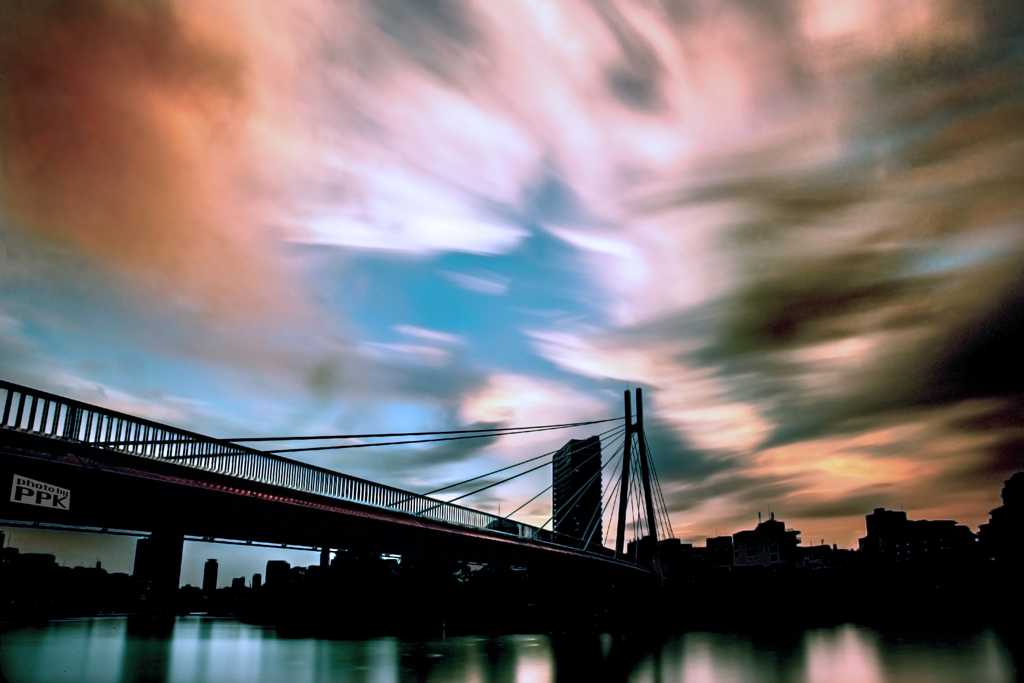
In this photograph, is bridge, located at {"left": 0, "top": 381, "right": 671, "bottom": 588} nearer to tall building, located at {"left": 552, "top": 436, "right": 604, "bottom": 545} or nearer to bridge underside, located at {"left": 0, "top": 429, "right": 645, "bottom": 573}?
bridge underside, located at {"left": 0, "top": 429, "right": 645, "bottom": 573}

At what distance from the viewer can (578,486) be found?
321ft

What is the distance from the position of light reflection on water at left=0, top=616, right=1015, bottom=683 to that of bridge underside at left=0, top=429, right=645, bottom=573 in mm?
5596

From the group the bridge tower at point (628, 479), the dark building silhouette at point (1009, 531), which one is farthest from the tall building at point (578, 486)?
the dark building silhouette at point (1009, 531)

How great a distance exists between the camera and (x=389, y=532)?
97.2 feet

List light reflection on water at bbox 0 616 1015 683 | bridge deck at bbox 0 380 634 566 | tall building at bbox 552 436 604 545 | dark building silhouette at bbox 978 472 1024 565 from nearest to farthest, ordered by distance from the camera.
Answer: bridge deck at bbox 0 380 634 566 < light reflection on water at bbox 0 616 1015 683 < tall building at bbox 552 436 604 545 < dark building silhouette at bbox 978 472 1024 565

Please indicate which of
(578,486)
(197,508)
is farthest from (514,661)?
(578,486)

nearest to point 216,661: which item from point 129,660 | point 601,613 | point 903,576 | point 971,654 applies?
point 129,660

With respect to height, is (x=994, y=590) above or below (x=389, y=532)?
below

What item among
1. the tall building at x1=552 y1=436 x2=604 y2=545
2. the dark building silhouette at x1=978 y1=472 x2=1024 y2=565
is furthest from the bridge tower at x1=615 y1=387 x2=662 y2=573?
the dark building silhouette at x1=978 y1=472 x2=1024 y2=565

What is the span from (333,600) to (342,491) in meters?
52.5

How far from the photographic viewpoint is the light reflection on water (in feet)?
101

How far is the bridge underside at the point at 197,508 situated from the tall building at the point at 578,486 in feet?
61.4

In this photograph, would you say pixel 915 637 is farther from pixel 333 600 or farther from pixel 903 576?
pixel 333 600

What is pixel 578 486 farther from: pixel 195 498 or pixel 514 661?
pixel 195 498
